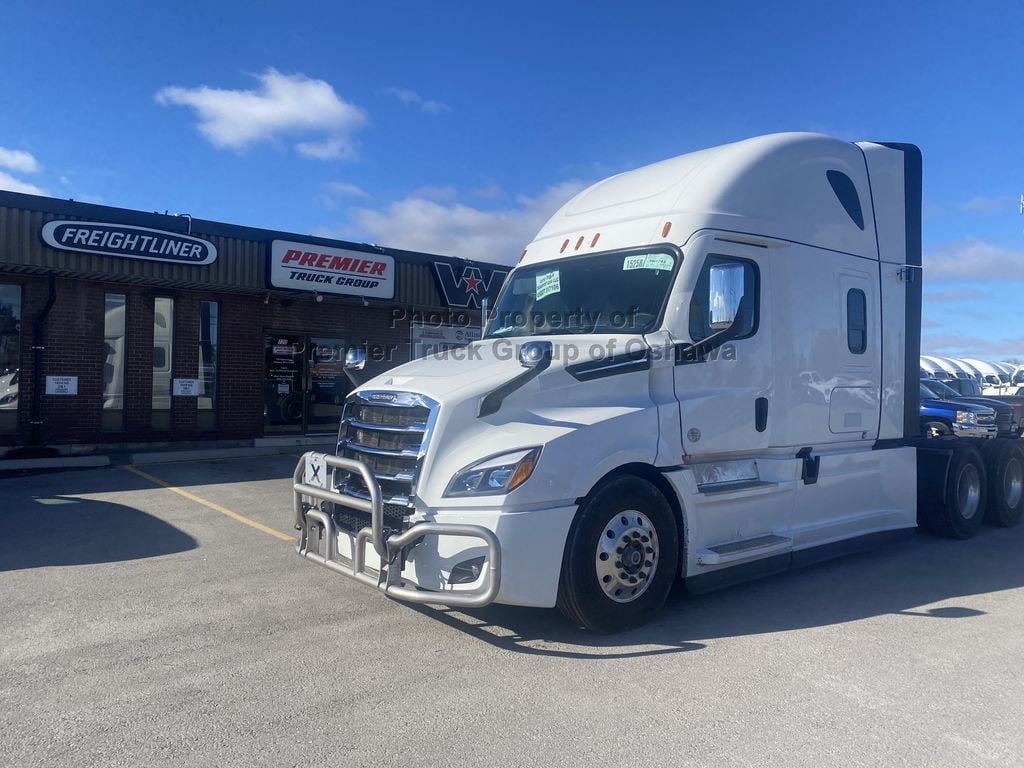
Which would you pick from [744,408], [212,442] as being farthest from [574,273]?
[212,442]

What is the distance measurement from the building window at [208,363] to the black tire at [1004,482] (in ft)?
42.4

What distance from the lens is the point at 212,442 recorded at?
14719mm

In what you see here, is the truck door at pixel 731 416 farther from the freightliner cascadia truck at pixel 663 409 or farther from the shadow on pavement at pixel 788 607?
the shadow on pavement at pixel 788 607

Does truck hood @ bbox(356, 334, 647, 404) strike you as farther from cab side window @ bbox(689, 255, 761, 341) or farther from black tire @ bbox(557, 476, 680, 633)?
black tire @ bbox(557, 476, 680, 633)

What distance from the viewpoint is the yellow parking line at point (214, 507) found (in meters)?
7.89

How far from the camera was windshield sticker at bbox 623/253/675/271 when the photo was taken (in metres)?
5.53

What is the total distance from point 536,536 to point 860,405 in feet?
13.1

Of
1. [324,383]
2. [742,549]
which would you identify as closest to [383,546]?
[742,549]

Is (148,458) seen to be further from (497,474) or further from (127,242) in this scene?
(497,474)

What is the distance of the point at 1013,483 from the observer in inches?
354

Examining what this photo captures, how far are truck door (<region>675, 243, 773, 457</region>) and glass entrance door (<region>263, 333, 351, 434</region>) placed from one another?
11652 millimetres

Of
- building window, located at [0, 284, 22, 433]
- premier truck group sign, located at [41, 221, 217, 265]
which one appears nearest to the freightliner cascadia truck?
premier truck group sign, located at [41, 221, 217, 265]

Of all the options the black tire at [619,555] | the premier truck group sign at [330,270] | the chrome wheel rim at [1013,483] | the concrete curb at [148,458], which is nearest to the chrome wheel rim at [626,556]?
the black tire at [619,555]

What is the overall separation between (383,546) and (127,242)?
34.9 feet
